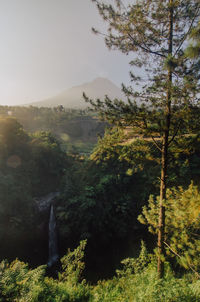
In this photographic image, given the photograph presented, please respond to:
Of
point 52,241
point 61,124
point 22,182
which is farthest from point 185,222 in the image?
point 61,124

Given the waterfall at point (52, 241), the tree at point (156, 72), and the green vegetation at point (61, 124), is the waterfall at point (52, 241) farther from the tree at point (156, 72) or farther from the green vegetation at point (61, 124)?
the green vegetation at point (61, 124)

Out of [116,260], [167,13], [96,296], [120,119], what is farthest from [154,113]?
[116,260]

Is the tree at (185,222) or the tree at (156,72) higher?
the tree at (156,72)

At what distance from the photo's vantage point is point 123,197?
1296 cm

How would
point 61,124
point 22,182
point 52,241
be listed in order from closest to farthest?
point 52,241 → point 22,182 → point 61,124

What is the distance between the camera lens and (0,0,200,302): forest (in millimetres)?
4445

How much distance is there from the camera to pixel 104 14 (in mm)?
5004

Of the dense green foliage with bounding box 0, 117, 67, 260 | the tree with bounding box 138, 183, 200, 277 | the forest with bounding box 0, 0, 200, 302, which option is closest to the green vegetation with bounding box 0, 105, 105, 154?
the dense green foliage with bounding box 0, 117, 67, 260

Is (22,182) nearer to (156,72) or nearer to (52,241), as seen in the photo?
(52,241)

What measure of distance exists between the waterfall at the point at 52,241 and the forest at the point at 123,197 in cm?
8

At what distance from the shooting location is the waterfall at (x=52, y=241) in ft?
38.5

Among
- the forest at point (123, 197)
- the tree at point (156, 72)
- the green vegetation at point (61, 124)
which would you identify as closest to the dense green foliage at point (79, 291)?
the forest at point (123, 197)

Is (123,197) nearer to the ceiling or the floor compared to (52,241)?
nearer to the ceiling

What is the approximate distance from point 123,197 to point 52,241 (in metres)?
7.28
